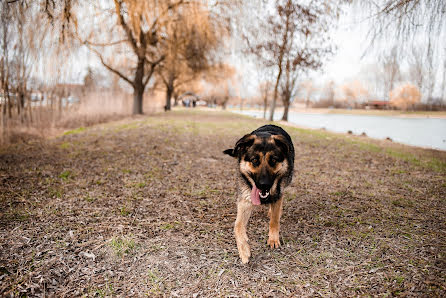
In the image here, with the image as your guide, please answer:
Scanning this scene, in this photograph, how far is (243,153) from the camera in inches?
123

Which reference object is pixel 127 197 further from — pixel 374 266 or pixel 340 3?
pixel 340 3

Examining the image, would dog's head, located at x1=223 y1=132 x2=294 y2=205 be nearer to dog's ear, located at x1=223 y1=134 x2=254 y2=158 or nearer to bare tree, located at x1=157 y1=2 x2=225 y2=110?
dog's ear, located at x1=223 y1=134 x2=254 y2=158

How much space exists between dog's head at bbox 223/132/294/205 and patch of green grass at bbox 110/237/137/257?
1.50 meters

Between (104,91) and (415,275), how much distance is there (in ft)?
69.3

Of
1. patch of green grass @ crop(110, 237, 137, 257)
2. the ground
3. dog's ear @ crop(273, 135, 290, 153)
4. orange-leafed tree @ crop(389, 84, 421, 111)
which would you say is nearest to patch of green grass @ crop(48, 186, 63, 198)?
the ground

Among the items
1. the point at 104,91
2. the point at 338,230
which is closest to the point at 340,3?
the point at 338,230

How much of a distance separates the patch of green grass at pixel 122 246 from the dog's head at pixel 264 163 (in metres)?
1.50

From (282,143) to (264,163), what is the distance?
1.25 ft

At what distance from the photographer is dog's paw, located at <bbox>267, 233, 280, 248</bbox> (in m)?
3.04

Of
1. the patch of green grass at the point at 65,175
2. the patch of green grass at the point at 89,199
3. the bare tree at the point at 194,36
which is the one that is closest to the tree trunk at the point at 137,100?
the bare tree at the point at 194,36

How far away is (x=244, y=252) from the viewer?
282 centimetres

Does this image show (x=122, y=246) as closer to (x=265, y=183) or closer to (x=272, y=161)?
(x=265, y=183)

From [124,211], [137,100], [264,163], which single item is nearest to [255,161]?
[264,163]

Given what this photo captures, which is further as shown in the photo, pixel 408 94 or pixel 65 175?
pixel 408 94
